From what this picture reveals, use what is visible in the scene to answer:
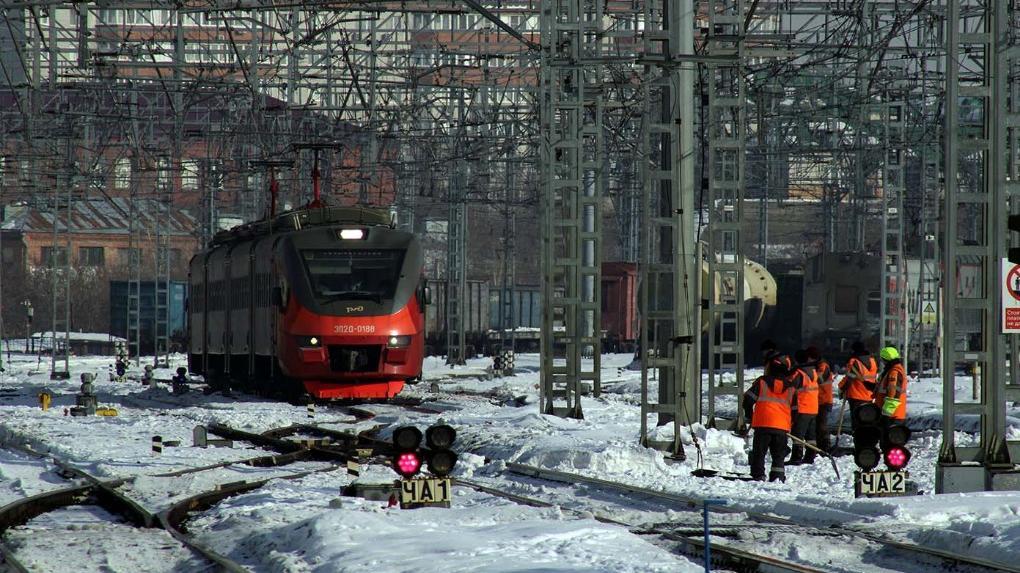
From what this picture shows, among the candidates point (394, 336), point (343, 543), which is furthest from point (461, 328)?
point (343, 543)

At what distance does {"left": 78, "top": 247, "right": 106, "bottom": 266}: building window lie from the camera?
104 meters

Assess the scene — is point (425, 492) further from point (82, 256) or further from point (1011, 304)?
point (82, 256)

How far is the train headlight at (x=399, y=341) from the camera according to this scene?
28781mm

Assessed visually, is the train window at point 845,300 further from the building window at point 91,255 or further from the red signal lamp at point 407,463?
the building window at point 91,255

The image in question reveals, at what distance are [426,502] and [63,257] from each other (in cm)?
9609

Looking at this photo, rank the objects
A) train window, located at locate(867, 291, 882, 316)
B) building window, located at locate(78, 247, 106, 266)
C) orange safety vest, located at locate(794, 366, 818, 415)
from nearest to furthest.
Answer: orange safety vest, located at locate(794, 366, 818, 415) → train window, located at locate(867, 291, 882, 316) → building window, located at locate(78, 247, 106, 266)

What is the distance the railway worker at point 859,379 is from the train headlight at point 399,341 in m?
10.7

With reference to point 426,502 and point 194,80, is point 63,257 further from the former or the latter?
point 426,502

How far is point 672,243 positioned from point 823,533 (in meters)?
7.80

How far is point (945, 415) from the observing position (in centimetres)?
1445

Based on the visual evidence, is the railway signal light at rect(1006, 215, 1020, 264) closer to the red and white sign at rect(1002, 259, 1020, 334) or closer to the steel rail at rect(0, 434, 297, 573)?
the red and white sign at rect(1002, 259, 1020, 334)

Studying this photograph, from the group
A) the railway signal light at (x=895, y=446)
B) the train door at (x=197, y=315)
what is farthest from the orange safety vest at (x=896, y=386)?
the train door at (x=197, y=315)

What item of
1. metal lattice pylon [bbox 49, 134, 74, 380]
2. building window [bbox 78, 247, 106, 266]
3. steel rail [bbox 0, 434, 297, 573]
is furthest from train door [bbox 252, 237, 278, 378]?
building window [bbox 78, 247, 106, 266]

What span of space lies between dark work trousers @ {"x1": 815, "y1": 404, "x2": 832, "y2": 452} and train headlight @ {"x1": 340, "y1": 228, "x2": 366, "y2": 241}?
10650 mm
